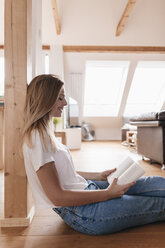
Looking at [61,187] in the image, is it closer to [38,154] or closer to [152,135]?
[38,154]

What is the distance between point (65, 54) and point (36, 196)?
16.0ft

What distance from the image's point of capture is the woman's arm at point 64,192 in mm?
965

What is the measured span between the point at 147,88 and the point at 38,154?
6186 mm

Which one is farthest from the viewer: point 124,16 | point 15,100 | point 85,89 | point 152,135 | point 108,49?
point 85,89

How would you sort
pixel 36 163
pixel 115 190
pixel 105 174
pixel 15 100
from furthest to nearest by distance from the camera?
pixel 105 174, pixel 15 100, pixel 115 190, pixel 36 163

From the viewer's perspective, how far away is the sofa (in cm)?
251

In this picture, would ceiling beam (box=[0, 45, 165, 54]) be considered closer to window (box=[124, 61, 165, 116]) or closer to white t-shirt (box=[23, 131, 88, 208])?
window (box=[124, 61, 165, 116])

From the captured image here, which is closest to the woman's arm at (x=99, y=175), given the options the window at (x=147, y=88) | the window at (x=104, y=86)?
the window at (x=104, y=86)

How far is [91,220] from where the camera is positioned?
106 centimetres

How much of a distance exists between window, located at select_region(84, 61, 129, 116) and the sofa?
305 cm

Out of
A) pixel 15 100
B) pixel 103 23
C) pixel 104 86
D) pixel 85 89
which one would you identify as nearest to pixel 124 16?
pixel 103 23

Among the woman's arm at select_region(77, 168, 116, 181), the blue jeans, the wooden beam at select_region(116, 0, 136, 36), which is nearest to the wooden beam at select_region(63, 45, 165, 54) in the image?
the wooden beam at select_region(116, 0, 136, 36)

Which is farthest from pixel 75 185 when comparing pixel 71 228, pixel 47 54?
pixel 47 54

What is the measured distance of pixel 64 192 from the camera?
3.29 ft
